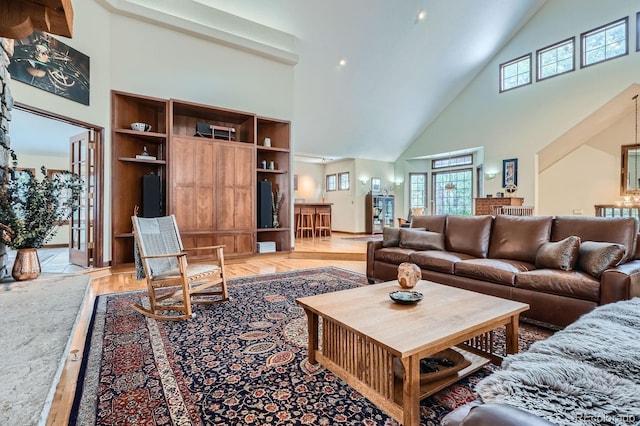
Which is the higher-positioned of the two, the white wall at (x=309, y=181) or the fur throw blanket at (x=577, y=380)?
the white wall at (x=309, y=181)

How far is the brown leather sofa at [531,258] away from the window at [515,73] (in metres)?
5.53

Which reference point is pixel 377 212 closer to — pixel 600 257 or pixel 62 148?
pixel 600 257

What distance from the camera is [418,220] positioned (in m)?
4.25

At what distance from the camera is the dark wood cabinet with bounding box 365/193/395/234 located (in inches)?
399

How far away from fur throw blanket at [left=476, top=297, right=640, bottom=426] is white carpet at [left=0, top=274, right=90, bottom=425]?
152 centimetres

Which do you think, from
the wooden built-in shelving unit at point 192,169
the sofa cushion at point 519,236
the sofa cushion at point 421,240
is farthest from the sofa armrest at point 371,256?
the wooden built-in shelving unit at point 192,169

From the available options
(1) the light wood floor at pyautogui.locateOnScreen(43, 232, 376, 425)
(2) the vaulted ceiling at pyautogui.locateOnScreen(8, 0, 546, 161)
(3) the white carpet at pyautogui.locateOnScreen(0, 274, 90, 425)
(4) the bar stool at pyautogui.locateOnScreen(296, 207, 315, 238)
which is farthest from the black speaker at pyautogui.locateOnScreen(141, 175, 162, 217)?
(4) the bar stool at pyautogui.locateOnScreen(296, 207, 315, 238)

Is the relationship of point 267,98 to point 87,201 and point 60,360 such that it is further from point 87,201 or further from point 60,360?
point 60,360

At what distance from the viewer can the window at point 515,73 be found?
286 inches

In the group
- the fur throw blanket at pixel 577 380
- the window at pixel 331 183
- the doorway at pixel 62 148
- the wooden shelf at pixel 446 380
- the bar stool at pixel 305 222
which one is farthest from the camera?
the window at pixel 331 183

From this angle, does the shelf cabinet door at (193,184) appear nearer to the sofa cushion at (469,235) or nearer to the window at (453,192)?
the sofa cushion at (469,235)

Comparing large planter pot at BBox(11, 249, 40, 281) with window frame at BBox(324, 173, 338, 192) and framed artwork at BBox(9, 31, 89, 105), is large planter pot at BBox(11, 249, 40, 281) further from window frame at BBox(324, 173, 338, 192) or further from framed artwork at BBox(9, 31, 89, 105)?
window frame at BBox(324, 173, 338, 192)

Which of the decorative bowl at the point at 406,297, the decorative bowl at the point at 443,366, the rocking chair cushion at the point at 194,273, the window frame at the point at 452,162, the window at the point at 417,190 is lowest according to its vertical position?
the decorative bowl at the point at 443,366

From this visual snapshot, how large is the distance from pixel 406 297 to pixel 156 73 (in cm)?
500
